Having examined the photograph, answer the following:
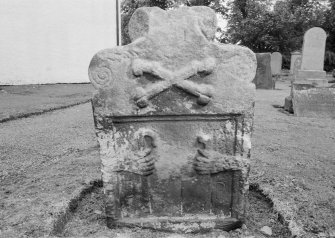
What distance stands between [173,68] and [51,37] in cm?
1353

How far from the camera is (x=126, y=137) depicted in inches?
88.4

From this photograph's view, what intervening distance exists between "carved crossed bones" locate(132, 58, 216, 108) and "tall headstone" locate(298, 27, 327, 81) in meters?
12.1

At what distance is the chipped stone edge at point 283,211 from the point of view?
2.17 meters

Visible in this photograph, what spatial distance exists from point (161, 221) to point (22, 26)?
545 inches

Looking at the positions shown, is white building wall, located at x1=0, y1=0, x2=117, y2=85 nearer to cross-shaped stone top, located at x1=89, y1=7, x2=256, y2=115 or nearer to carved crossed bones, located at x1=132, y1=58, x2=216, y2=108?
cross-shaped stone top, located at x1=89, y1=7, x2=256, y2=115

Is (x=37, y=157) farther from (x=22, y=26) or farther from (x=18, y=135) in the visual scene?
(x=22, y=26)

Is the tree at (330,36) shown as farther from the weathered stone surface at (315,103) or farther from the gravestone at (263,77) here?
the weathered stone surface at (315,103)

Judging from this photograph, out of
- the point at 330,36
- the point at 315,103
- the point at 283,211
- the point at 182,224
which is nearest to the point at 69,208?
the point at 182,224

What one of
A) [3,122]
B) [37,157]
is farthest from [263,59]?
[37,157]

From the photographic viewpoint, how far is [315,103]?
7.33m

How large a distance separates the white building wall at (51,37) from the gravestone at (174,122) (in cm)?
1327

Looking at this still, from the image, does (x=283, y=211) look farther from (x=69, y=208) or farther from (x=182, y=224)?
(x=69, y=208)

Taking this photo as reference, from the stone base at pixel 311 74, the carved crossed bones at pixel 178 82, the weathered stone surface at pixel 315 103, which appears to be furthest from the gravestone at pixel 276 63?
the carved crossed bones at pixel 178 82

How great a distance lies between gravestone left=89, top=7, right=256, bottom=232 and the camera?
212 cm
